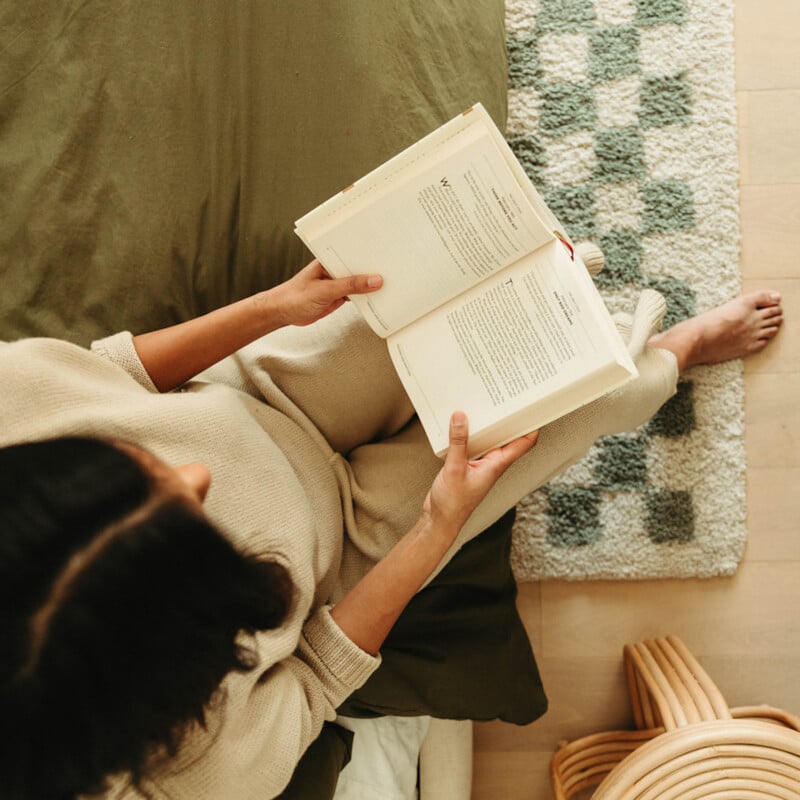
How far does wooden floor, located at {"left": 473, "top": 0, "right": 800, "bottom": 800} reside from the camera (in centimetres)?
122

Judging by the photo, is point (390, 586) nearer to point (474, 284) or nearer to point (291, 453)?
point (291, 453)

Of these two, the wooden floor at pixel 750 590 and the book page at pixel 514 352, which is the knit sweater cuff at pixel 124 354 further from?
the wooden floor at pixel 750 590

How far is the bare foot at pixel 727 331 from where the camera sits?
1163mm

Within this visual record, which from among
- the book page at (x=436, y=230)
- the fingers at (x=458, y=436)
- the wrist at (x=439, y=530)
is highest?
the book page at (x=436, y=230)

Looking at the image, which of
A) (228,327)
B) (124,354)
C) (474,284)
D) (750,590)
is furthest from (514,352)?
(750,590)

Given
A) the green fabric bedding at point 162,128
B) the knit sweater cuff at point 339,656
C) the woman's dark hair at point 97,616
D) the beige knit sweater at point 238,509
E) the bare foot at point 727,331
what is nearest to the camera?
the woman's dark hair at point 97,616

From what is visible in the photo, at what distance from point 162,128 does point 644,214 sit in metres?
0.73

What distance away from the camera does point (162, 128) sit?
0.94 metres

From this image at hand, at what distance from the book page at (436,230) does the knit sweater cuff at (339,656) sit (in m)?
0.34

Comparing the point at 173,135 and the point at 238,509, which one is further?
the point at 173,135

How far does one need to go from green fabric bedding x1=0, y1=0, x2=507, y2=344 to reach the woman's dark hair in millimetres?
383

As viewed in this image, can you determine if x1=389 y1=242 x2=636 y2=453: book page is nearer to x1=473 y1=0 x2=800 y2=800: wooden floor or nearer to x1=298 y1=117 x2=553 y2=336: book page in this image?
x1=298 y1=117 x2=553 y2=336: book page

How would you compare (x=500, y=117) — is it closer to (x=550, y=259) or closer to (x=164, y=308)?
(x=550, y=259)

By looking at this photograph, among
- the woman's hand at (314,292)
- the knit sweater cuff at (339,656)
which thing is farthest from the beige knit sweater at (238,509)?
the woman's hand at (314,292)
